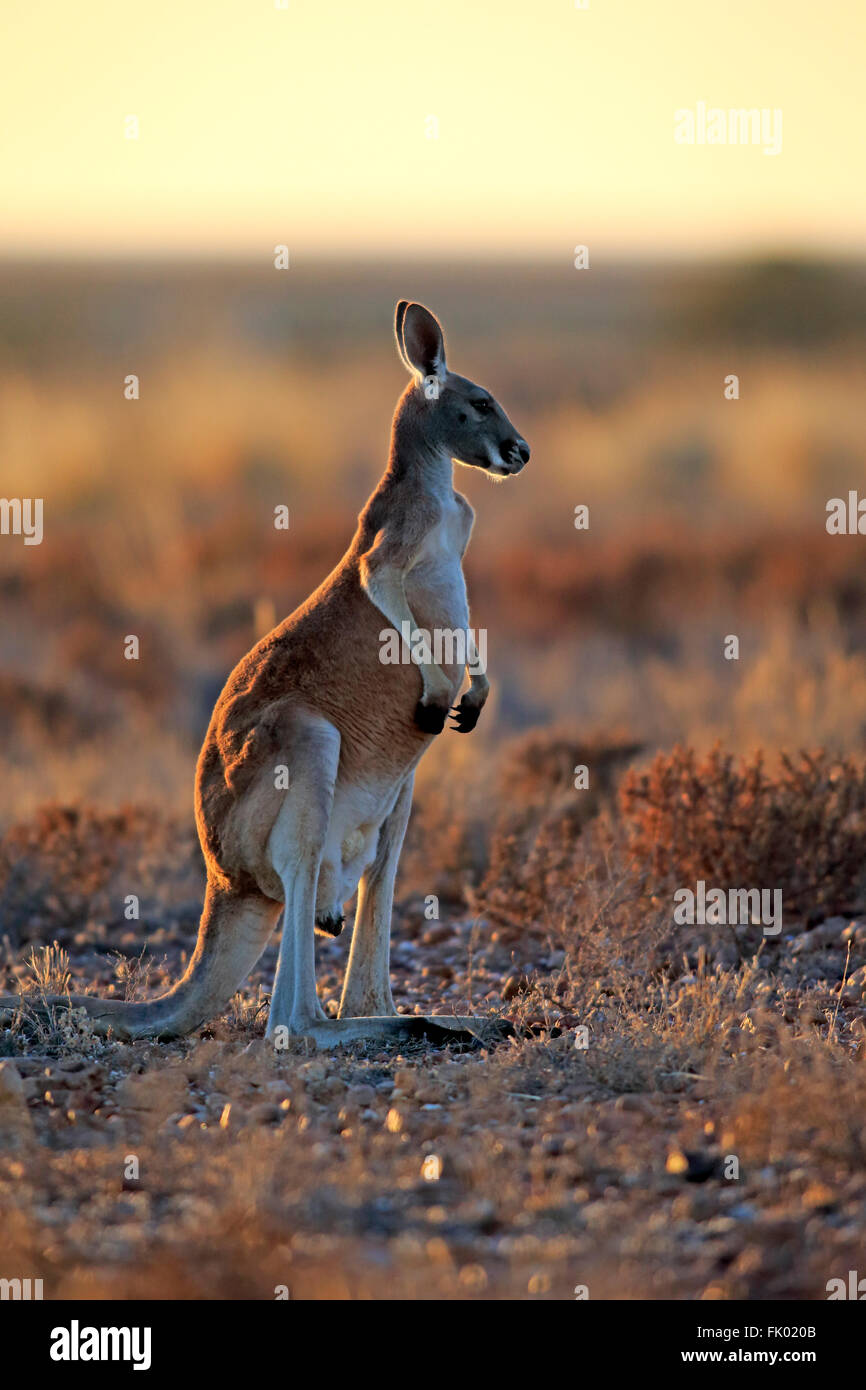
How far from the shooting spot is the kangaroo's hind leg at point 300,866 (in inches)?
224

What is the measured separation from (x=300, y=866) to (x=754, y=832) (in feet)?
9.23

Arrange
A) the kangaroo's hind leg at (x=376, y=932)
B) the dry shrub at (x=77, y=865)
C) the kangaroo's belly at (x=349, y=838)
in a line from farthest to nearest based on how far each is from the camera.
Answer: the dry shrub at (x=77, y=865) < the kangaroo's hind leg at (x=376, y=932) < the kangaroo's belly at (x=349, y=838)

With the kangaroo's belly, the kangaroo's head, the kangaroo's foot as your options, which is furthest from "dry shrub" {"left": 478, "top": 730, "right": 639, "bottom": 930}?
the kangaroo's head

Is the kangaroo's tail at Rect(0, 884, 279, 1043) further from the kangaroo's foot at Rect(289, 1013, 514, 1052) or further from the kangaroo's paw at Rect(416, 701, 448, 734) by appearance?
the kangaroo's paw at Rect(416, 701, 448, 734)

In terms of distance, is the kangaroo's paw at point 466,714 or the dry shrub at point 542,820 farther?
the dry shrub at point 542,820

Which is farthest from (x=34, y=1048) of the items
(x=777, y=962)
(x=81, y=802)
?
(x=81, y=802)

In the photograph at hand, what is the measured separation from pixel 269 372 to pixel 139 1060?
29597mm

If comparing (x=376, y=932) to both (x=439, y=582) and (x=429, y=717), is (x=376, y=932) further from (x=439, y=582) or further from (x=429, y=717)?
(x=439, y=582)

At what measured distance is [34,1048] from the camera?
18.8 feet

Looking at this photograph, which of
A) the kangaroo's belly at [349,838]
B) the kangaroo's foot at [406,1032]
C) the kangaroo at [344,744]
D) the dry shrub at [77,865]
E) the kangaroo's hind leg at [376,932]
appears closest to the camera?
the kangaroo's foot at [406,1032]

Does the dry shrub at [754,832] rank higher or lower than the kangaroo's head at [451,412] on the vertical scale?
lower

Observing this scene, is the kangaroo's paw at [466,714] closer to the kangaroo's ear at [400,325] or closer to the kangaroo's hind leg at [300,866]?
the kangaroo's hind leg at [300,866]

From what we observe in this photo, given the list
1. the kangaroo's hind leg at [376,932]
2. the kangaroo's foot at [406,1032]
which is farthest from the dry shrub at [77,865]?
the kangaroo's foot at [406,1032]

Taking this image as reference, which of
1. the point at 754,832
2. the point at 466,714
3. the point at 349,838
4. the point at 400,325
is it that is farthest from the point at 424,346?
the point at 754,832
